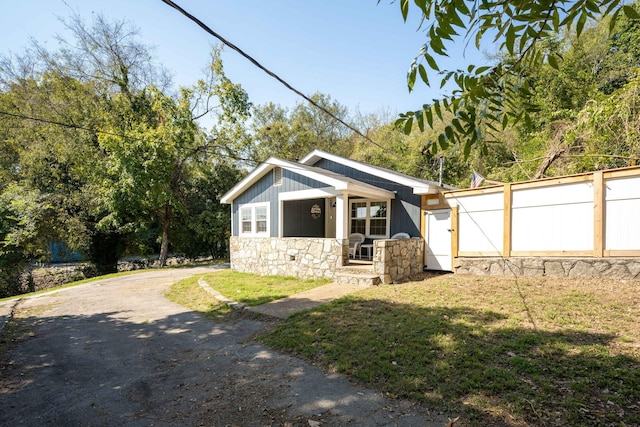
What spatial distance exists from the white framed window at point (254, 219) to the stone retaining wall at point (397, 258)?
5.03m

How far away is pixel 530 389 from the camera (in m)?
3.07

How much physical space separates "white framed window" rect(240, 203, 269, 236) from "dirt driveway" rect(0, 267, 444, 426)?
580 centimetres

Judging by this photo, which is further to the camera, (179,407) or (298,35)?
(298,35)

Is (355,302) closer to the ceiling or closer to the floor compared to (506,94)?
closer to the floor

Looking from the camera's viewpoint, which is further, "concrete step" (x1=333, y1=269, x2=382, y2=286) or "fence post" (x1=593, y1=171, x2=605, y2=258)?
"concrete step" (x1=333, y1=269, x2=382, y2=286)

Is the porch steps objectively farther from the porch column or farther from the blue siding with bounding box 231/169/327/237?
the blue siding with bounding box 231/169/327/237

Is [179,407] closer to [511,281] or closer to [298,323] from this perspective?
[298,323]

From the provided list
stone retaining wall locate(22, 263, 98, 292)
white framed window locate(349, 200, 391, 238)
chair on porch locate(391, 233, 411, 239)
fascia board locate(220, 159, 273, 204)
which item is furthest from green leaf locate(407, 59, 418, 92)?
stone retaining wall locate(22, 263, 98, 292)

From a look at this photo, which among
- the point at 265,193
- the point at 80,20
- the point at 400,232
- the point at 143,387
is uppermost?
the point at 80,20

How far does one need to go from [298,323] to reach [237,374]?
1.70 m

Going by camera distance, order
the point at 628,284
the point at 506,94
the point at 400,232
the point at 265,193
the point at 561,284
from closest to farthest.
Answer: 1. the point at 506,94
2. the point at 628,284
3. the point at 561,284
4. the point at 400,232
5. the point at 265,193

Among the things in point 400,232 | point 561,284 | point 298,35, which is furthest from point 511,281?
point 298,35

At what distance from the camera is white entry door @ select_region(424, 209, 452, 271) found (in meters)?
9.19

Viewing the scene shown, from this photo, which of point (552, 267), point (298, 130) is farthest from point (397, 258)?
point (298, 130)
